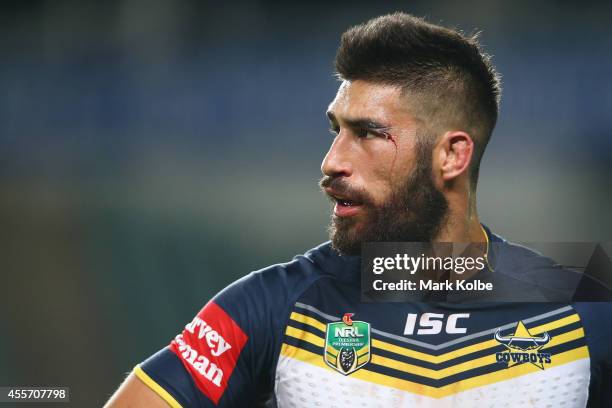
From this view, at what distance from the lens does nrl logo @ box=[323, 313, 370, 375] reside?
1.97m

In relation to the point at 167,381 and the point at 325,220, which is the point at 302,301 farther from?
the point at 325,220

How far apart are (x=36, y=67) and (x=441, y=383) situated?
14.4 ft

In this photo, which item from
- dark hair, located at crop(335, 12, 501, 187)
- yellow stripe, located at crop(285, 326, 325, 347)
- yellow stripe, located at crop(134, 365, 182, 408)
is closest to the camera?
yellow stripe, located at crop(134, 365, 182, 408)

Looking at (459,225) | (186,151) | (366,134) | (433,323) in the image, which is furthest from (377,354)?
(186,151)

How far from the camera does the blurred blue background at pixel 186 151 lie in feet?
16.0

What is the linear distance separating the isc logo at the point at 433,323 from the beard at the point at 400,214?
0.22 m

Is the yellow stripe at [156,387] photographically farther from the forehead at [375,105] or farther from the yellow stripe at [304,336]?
the forehead at [375,105]

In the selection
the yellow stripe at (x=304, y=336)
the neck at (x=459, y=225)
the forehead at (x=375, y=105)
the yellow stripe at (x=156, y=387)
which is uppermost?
the forehead at (x=375, y=105)

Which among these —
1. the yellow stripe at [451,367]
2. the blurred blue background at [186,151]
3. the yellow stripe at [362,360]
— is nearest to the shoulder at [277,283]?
the yellow stripe at [451,367]

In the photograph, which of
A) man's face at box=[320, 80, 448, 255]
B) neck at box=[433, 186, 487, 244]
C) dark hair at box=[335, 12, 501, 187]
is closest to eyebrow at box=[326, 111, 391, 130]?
man's face at box=[320, 80, 448, 255]

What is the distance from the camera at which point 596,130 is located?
17.0ft

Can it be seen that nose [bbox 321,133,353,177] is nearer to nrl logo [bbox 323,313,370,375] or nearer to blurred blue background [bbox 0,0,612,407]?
nrl logo [bbox 323,313,370,375]

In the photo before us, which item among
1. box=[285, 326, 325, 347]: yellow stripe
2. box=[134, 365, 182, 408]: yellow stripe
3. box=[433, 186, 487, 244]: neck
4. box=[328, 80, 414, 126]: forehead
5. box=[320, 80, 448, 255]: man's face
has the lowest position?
box=[134, 365, 182, 408]: yellow stripe

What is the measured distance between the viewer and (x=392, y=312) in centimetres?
206
